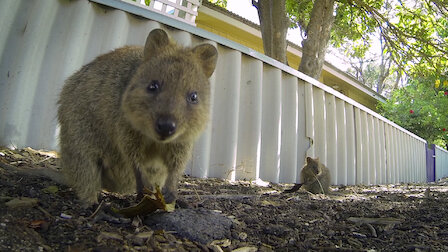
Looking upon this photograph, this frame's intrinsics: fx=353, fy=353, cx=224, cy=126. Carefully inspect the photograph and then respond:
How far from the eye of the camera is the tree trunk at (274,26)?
27.4 ft

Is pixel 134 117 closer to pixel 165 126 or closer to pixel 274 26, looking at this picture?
pixel 165 126

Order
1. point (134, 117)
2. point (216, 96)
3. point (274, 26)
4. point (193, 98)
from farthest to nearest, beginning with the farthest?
point (274, 26) → point (216, 96) → point (193, 98) → point (134, 117)

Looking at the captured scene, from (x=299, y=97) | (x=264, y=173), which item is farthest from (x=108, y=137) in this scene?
(x=299, y=97)

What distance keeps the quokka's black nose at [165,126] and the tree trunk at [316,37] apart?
22.6 ft

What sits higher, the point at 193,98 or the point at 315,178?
the point at 193,98

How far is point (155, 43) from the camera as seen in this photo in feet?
9.75

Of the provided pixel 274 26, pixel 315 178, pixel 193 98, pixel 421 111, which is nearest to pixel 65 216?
pixel 193 98

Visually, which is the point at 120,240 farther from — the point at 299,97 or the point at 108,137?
the point at 299,97

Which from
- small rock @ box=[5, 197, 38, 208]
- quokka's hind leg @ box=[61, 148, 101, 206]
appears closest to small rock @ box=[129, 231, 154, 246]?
small rock @ box=[5, 197, 38, 208]

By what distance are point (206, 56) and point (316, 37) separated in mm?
6339

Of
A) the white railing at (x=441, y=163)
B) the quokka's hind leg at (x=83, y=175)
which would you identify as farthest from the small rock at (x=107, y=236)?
the white railing at (x=441, y=163)

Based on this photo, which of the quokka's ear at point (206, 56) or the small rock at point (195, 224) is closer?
the small rock at point (195, 224)

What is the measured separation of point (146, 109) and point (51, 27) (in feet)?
8.21

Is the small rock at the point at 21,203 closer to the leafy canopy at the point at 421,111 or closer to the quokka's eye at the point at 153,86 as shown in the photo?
the quokka's eye at the point at 153,86
